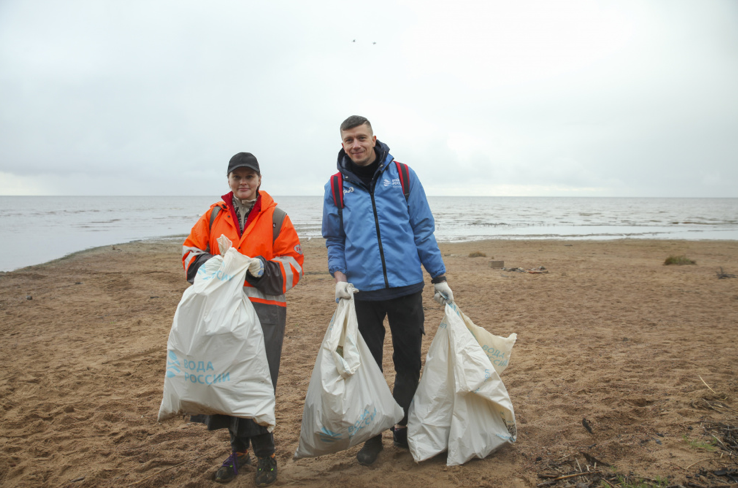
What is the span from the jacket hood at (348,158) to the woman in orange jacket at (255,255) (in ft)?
1.50

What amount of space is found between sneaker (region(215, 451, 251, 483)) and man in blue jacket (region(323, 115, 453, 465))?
0.70m

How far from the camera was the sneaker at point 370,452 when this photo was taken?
2523 millimetres

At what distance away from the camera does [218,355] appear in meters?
2.04

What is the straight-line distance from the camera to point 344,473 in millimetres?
2467

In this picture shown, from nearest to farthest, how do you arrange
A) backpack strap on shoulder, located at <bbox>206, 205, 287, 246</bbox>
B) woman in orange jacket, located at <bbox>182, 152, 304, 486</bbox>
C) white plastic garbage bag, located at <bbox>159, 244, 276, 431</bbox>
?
1. white plastic garbage bag, located at <bbox>159, 244, 276, 431</bbox>
2. woman in orange jacket, located at <bbox>182, 152, 304, 486</bbox>
3. backpack strap on shoulder, located at <bbox>206, 205, 287, 246</bbox>

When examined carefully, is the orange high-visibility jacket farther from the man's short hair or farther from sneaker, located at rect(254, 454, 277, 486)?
the man's short hair

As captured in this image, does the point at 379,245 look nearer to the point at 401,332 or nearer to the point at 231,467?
the point at 401,332

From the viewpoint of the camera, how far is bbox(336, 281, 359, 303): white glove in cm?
241

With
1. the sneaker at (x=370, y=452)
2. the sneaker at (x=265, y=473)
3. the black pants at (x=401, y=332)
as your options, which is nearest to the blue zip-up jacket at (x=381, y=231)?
the black pants at (x=401, y=332)

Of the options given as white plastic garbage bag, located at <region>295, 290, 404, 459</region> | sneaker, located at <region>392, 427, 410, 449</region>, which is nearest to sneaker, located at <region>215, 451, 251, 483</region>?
white plastic garbage bag, located at <region>295, 290, 404, 459</region>

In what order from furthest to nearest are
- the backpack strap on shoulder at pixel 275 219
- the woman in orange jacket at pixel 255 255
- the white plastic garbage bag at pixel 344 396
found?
1. the backpack strap on shoulder at pixel 275 219
2. the woman in orange jacket at pixel 255 255
3. the white plastic garbage bag at pixel 344 396

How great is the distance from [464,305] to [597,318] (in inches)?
75.3

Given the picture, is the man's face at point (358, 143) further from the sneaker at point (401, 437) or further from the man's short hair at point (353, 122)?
the sneaker at point (401, 437)

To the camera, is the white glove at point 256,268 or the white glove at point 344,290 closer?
the white glove at point 256,268
